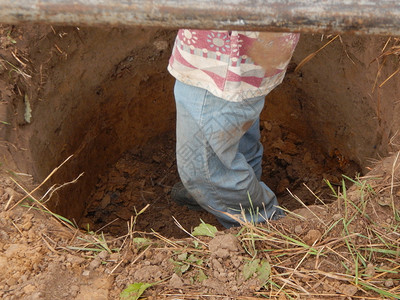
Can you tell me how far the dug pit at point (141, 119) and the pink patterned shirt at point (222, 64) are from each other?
2.63 ft

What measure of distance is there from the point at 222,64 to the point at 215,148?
38cm

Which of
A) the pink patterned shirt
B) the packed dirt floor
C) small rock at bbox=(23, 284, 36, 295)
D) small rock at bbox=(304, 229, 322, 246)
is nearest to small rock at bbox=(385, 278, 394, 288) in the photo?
the packed dirt floor

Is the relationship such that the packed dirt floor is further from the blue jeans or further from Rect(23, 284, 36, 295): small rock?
the blue jeans

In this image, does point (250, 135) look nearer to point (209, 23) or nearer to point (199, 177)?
point (199, 177)

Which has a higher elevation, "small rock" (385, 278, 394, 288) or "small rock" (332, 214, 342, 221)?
"small rock" (332, 214, 342, 221)

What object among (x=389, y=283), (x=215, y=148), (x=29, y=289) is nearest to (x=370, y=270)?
(x=389, y=283)

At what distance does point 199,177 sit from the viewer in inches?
80.4

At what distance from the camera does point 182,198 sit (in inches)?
112

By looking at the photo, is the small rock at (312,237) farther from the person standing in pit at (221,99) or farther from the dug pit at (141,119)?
the dug pit at (141,119)

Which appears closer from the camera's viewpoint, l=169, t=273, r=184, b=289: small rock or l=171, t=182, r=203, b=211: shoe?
l=169, t=273, r=184, b=289: small rock

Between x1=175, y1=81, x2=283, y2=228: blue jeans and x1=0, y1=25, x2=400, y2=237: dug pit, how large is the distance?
0.44 m

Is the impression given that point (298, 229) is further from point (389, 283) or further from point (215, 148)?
point (215, 148)

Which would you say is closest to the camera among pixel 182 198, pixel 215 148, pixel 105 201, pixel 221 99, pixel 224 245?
pixel 224 245

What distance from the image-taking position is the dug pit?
230cm
